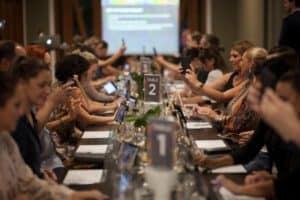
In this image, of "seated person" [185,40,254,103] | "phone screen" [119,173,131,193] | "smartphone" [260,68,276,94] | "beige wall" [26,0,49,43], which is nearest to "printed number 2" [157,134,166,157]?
"phone screen" [119,173,131,193]

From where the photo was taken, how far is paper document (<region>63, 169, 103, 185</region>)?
295 centimetres

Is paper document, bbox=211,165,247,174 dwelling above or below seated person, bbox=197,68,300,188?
below

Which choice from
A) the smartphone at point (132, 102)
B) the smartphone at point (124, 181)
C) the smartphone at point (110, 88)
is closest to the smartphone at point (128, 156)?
the smartphone at point (124, 181)

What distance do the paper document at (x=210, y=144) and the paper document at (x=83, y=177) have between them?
835 mm

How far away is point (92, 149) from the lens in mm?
3814

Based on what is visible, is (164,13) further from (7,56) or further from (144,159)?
(144,159)

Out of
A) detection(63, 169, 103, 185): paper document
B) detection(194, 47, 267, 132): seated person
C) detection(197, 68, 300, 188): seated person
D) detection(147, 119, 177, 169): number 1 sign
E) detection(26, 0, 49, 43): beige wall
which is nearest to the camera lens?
detection(147, 119, 177, 169): number 1 sign

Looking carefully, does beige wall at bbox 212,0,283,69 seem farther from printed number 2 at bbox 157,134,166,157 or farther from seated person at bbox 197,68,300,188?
printed number 2 at bbox 157,134,166,157

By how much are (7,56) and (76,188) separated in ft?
4.10

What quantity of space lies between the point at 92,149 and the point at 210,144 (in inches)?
28.3

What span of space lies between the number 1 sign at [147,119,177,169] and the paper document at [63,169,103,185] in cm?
81

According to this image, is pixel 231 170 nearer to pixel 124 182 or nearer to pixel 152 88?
pixel 124 182

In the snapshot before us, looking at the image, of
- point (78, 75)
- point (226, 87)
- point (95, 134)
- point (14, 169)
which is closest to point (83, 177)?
point (14, 169)

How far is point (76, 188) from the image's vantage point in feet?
9.27
